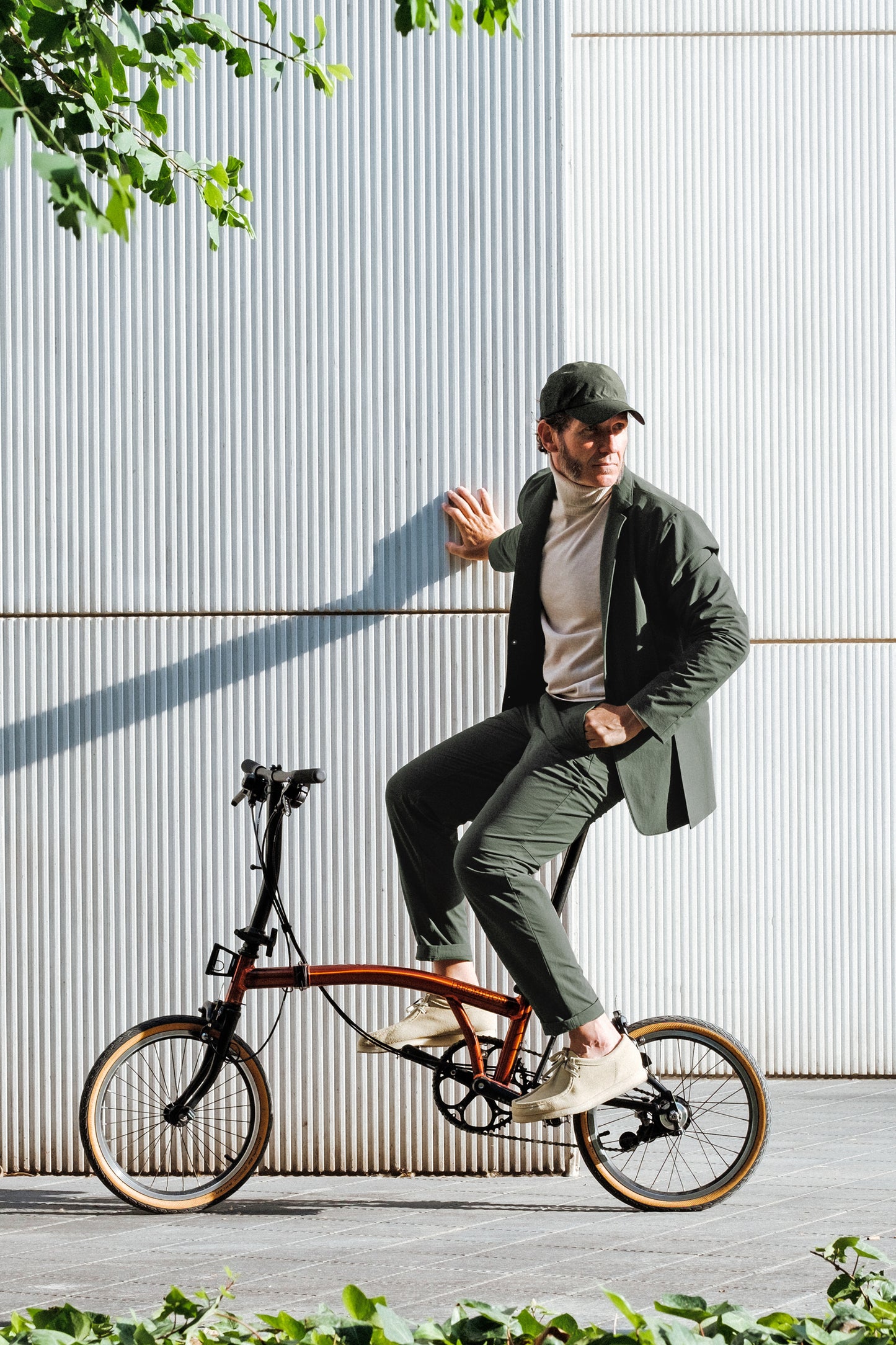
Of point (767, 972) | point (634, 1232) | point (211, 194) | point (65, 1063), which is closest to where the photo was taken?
point (211, 194)

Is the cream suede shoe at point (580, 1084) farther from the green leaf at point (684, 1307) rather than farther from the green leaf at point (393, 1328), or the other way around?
the green leaf at point (393, 1328)

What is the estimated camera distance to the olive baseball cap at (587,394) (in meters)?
4.40

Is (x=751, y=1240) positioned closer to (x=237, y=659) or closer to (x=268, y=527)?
(x=237, y=659)

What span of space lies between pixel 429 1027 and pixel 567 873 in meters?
0.67

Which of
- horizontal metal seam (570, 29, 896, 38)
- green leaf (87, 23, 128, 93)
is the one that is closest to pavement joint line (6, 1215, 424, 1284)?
green leaf (87, 23, 128, 93)

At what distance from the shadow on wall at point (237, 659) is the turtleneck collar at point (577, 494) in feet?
1.75

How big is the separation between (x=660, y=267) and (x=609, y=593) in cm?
277

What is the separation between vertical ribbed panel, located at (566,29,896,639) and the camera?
6.47m

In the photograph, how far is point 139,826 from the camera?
4.92 meters

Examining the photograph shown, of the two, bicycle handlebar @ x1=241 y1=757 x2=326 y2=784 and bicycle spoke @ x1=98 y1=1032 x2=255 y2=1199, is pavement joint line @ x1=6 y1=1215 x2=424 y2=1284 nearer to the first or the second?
bicycle spoke @ x1=98 y1=1032 x2=255 y2=1199

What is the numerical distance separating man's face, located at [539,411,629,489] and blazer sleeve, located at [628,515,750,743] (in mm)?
279

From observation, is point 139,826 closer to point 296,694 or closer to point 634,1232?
point 296,694

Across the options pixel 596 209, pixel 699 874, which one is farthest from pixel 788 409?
pixel 699 874

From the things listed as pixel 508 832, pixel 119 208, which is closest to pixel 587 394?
pixel 508 832
